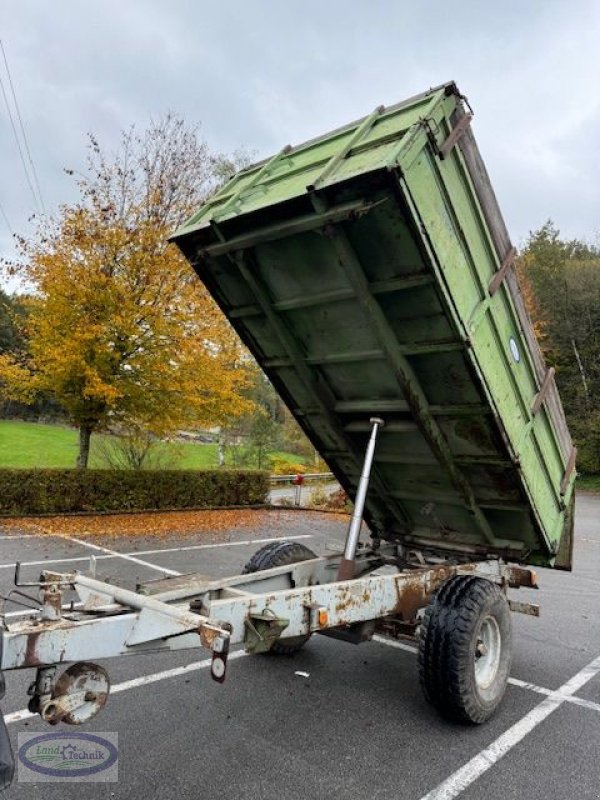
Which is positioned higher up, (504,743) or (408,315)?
(408,315)

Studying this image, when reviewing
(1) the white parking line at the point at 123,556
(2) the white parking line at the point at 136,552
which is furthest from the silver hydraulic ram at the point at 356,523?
(1) the white parking line at the point at 123,556

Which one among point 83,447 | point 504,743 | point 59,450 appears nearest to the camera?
point 504,743

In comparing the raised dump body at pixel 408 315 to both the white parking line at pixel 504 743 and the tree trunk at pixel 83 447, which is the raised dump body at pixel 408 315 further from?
the tree trunk at pixel 83 447

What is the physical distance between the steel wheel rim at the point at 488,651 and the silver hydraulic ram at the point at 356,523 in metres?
1.02

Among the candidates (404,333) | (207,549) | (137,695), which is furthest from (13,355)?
(404,333)

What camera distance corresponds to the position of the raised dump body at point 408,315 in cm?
328

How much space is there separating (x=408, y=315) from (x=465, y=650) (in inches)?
86.0

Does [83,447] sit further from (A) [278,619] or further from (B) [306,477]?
(A) [278,619]

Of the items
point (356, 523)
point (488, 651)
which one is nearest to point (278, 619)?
point (356, 523)

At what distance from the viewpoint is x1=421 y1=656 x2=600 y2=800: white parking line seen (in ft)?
10.0

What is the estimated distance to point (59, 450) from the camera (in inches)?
1134

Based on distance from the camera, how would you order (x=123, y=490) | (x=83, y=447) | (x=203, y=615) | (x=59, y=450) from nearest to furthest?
(x=203, y=615), (x=123, y=490), (x=83, y=447), (x=59, y=450)

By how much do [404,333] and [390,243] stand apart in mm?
643

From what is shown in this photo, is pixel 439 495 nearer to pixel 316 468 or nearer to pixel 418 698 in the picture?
pixel 418 698
